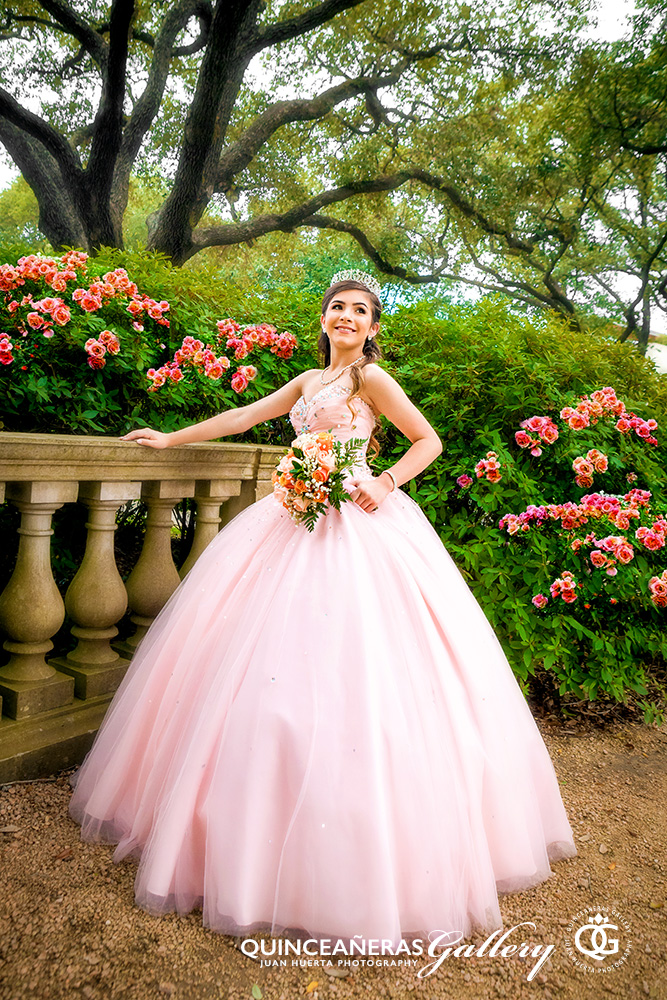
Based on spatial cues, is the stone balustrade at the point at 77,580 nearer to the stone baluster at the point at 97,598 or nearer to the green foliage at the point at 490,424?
the stone baluster at the point at 97,598

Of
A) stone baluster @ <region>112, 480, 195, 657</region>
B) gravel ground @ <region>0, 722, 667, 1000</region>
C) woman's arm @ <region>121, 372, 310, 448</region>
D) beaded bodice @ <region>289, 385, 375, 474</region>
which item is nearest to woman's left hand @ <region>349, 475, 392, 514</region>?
beaded bodice @ <region>289, 385, 375, 474</region>

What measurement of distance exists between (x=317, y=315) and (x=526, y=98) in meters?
15.3

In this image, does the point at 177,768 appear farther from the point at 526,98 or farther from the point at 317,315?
the point at 526,98

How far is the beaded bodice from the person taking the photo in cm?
280

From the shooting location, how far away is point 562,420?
157 inches

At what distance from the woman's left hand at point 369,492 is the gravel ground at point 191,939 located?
144 centimetres

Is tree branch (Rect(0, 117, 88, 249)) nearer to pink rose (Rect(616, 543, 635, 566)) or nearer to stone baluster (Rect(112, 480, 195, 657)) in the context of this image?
stone baluster (Rect(112, 480, 195, 657))

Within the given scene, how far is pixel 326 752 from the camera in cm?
199

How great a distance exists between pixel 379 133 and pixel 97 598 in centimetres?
1705

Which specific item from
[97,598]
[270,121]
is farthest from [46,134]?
[97,598]

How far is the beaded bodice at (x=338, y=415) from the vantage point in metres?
2.80

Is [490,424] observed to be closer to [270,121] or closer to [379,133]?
[270,121]

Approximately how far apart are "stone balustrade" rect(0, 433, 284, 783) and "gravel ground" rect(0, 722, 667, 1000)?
245 millimetres

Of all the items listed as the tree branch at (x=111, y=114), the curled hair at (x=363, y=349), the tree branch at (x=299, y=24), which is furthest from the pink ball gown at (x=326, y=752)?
the tree branch at (x=299, y=24)
